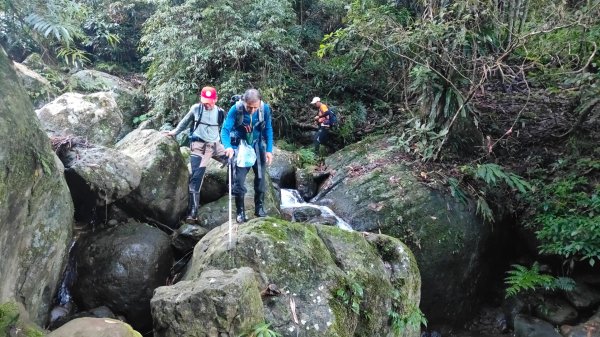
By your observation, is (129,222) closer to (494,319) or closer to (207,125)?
(207,125)

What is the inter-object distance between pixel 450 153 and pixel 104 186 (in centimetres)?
746

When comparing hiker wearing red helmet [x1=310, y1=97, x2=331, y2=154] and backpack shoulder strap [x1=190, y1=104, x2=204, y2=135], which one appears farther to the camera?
hiker wearing red helmet [x1=310, y1=97, x2=331, y2=154]

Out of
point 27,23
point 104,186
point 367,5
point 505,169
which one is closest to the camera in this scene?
point 27,23

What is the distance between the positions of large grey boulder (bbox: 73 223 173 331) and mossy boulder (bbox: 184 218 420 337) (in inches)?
42.0

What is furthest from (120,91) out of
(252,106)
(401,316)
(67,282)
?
(401,316)

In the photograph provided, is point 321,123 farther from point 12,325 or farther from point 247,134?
point 12,325

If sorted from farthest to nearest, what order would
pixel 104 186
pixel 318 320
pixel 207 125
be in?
pixel 207 125 → pixel 104 186 → pixel 318 320

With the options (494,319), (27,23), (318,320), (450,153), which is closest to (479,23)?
(450,153)

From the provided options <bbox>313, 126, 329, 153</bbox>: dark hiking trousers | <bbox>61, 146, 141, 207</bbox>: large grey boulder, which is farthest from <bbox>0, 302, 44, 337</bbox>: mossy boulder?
<bbox>313, 126, 329, 153</bbox>: dark hiking trousers

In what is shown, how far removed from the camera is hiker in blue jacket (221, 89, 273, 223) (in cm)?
599

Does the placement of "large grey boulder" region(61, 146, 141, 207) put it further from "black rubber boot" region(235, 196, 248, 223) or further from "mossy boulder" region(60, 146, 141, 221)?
"black rubber boot" region(235, 196, 248, 223)

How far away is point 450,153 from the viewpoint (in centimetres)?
1038

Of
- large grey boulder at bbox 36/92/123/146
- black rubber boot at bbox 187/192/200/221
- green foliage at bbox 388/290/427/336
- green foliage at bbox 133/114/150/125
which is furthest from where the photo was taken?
green foliage at bbox 133/114/150/125

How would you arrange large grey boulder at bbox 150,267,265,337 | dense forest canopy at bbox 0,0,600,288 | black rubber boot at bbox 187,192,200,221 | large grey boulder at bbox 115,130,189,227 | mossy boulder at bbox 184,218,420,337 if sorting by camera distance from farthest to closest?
1. dense forest canopy at bbox 0,0,600,288
2. black rubber boot at bbox 187,192,200,221
3. large grey boulder at bbox 115,130,189,227
4. mossy boulder at bbox 184,218,420,337
5. large grey boulder at bbox 150,267,265,337
